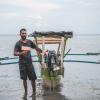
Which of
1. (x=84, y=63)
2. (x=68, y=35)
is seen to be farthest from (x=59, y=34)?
(x=84, y=63)

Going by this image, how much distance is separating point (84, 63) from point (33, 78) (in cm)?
1282

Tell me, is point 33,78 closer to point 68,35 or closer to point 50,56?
point 50,56

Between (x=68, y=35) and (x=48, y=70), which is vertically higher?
(x=68, y=35)

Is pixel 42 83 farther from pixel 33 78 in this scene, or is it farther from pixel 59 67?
pixel 33 78

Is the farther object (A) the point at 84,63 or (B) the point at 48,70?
(A) the point at 84,63

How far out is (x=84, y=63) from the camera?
24.1m

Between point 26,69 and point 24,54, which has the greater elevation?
point 24,54

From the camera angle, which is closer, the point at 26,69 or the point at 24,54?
the point at 24,54

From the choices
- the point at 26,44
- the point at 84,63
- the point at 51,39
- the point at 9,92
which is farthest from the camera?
the point at 84,63

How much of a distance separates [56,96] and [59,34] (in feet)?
10.5

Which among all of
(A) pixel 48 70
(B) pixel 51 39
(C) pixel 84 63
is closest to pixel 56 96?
(A) pixel 48 70

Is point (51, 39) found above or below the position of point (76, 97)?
above

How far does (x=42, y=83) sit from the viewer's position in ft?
45.7

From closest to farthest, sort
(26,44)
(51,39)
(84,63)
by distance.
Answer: (26,44)
(51,39)
(84,63)
